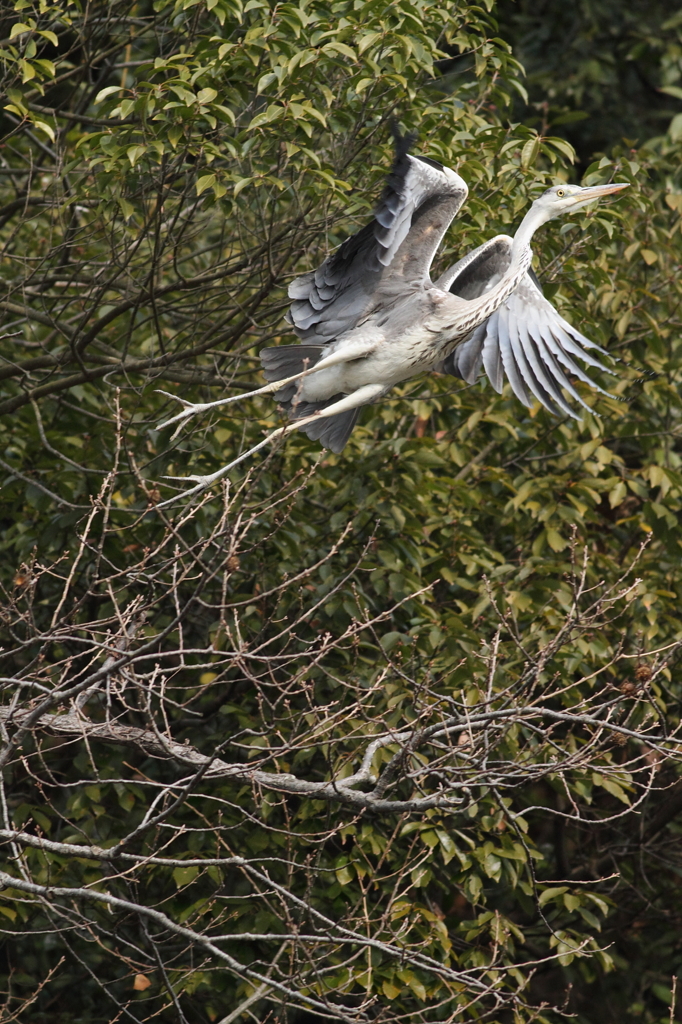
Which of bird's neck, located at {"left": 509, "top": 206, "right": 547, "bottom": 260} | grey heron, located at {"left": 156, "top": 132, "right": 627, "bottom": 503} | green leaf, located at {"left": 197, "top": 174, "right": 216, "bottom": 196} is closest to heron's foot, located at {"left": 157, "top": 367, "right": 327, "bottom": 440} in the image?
grey heron, located at {"left": 156, "top": 132, "right": 627, "bottom": 503}

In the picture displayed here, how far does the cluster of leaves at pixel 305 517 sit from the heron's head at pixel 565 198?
0.44 ft

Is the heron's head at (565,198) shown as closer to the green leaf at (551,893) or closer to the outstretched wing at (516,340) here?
the outstretched wing at (516,340)

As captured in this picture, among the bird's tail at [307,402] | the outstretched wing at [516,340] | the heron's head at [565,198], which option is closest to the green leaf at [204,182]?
the bird's tail at [307,402]

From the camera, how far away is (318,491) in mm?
6035

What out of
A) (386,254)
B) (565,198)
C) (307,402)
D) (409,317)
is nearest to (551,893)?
(307,402)

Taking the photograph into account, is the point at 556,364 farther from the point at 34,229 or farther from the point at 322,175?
the point at 34,229

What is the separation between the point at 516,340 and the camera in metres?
5.21

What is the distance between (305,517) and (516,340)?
4.15 feet

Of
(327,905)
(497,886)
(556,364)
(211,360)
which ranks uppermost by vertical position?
(556,364)

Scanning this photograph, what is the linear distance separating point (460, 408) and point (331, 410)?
149cm

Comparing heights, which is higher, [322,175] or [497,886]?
[322,175]

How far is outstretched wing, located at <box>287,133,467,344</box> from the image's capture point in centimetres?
425

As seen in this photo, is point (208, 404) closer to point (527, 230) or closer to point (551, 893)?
point (527, 230)

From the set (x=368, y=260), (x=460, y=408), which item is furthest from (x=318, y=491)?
(x=368, y=260)
